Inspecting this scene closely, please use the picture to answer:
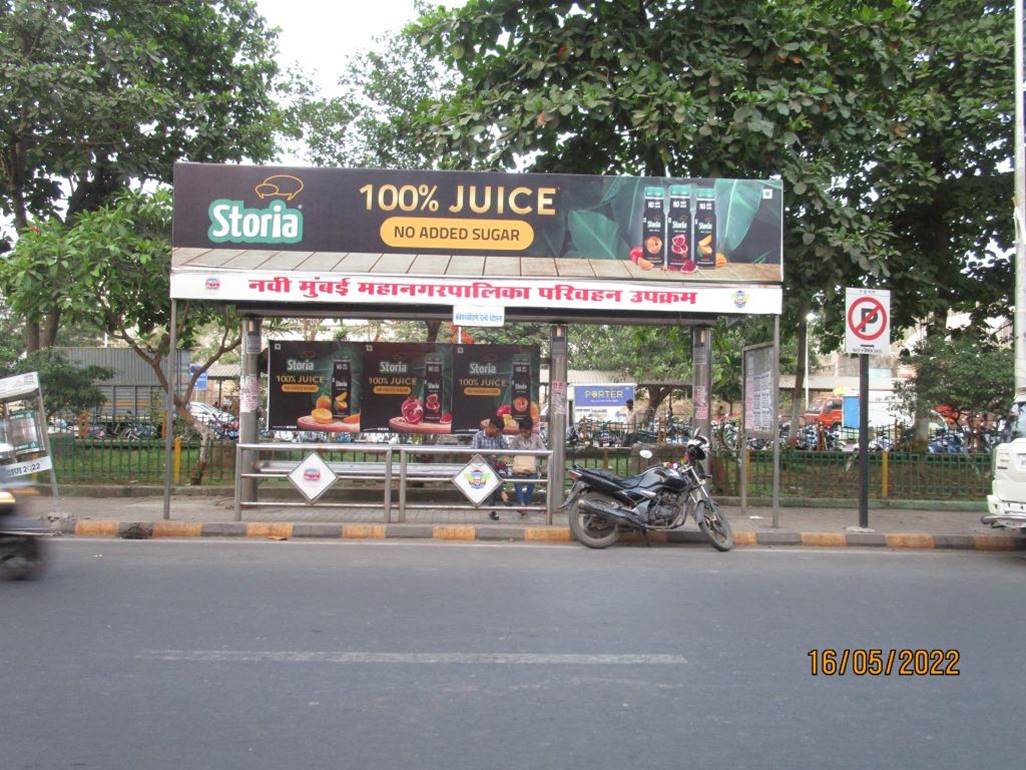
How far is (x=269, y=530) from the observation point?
10.2 meters

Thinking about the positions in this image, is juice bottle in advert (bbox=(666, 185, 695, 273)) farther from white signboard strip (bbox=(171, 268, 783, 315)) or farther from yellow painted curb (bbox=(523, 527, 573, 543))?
yellow painted curb (bbox=(523, 527, 573, 543))

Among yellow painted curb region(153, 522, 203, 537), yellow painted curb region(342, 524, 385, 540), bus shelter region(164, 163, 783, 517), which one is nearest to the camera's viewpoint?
yellow painted curb region(153, 522, 203, 537)

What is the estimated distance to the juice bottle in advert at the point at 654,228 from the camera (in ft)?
37.5

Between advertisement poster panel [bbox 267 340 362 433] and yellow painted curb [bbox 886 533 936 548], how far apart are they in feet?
25.3

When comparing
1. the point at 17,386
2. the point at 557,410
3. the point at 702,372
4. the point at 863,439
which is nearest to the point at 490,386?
the point at 557,410

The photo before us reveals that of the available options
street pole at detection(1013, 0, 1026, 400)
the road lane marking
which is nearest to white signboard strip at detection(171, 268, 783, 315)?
street pole at detection(1013, 0, 1026, 400)

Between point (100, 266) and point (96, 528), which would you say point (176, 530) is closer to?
point (96, 528)

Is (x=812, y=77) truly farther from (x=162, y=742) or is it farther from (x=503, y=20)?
(x=162, y=742)

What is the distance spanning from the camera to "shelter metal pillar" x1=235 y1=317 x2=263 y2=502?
442 inches

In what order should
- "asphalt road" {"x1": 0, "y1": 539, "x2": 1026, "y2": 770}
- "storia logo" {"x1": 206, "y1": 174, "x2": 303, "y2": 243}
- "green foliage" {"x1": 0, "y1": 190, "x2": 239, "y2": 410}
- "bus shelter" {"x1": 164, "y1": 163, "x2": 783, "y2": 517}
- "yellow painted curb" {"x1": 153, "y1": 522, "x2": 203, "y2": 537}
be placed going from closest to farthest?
"asphalt road" {"x1": 0, "y1": 539, "x2": 1026, "y2": 770}, "yellow painted curb" {"x1": 153, "y1": 522, "x2": 203, "y2": 537}, "bus shelter" {"x1": 164, "y1": 163, "x2": 783, "y2": 517}, "storia logo" {"x1": 206, "y1": 174, "x2": 303, "y2": 243}, "green foliage" {"x1": 0, "y1": 190, "x2": 239, "y2": 410}

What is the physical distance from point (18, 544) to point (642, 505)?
241 inches

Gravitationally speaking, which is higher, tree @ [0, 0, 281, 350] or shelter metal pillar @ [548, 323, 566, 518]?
tree @ [0, 0, 281, 350]
